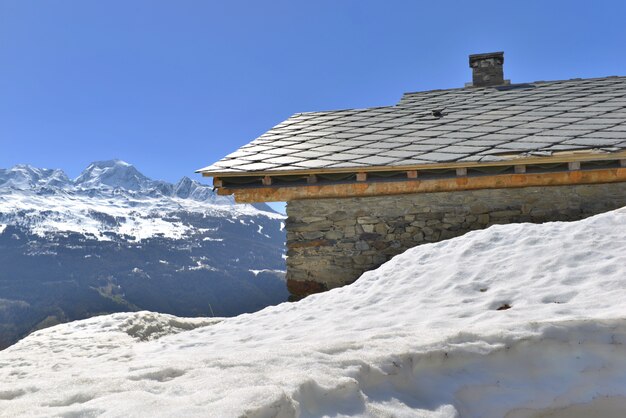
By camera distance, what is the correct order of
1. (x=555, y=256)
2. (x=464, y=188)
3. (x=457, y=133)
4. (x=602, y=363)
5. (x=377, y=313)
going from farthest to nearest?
(x=457, y=133) → (x=464, y=188) → (x=555, y=256) → (x=377, y=313) → (x=602, y=363)

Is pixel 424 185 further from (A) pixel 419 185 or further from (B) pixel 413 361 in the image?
(B) pixel 413 361

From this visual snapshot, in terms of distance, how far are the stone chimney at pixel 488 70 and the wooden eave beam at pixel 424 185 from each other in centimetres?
616

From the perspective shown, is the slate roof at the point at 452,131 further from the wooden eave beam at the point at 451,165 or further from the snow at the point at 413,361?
the snow at the point at 413,361

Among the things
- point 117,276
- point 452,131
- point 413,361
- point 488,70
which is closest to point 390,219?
point 452,131

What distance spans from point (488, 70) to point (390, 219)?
7083 millimetres

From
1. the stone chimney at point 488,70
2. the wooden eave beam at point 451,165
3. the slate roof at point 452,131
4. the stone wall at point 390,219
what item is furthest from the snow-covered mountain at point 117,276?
the wooden eave beam at point 451,165

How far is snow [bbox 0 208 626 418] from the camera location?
1.80 metres

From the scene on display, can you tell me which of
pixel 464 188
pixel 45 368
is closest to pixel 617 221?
pixel 464 188

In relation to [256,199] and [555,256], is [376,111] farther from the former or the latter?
[555,256]

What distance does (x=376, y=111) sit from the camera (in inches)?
370

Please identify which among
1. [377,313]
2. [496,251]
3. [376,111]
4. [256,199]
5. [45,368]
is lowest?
[45,368]

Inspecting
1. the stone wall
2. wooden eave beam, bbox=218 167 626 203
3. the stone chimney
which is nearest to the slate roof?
wooden eave beam, bbox=218 167 626 203

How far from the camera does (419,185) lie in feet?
19.1

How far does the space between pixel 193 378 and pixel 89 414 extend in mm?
441
